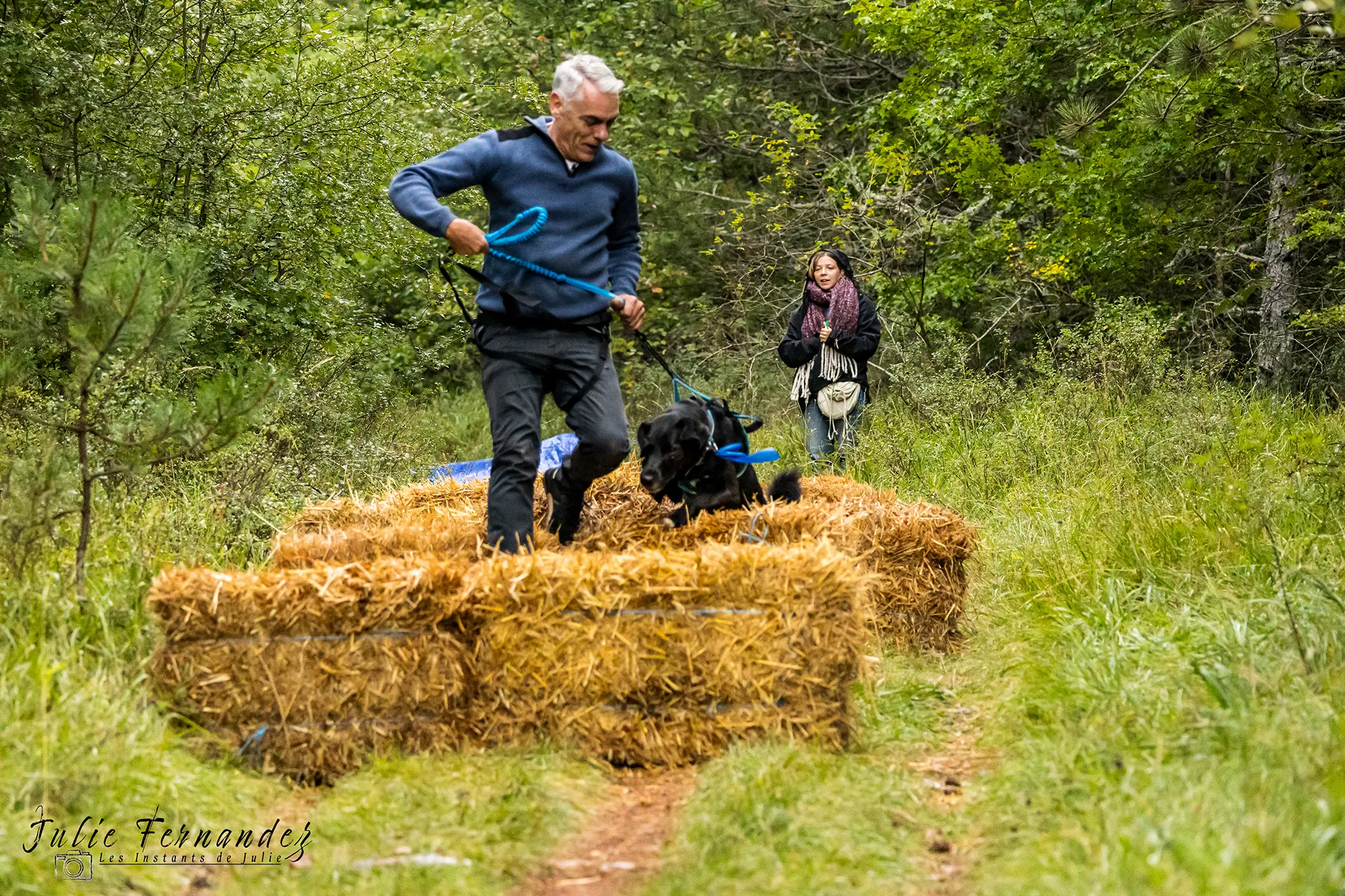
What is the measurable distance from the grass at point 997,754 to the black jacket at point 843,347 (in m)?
3.05

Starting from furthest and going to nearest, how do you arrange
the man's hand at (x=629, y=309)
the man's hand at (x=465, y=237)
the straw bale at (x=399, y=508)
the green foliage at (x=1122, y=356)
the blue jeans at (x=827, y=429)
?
the green foliage at (x=1122, y=356)
the blue jeans at (x=827, y=429)
the straw bale at (x=399, y=508)
the man's hand at (x=629, y=309)
the man's hand at (x=465, y=237)

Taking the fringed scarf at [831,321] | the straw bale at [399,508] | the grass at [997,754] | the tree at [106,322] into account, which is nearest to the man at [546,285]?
the straw bale at [399,508]

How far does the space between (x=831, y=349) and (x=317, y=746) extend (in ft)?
19.4

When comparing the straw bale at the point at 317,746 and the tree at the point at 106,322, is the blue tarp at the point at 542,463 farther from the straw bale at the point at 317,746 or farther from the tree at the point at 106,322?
the straw bale at the point at 317,746

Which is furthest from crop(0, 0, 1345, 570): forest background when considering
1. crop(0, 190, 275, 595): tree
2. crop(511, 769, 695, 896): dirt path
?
crop(511, 769, 695, 896): dirt path

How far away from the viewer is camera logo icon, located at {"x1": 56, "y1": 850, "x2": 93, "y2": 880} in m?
3.05

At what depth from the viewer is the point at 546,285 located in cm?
514

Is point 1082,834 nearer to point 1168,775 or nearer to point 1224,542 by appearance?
point 1168,775

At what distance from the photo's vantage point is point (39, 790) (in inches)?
133

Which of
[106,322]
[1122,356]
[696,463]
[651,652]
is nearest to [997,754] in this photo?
[651,652]

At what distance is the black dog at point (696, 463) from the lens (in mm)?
5664

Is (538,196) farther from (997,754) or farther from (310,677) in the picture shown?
(997,754)

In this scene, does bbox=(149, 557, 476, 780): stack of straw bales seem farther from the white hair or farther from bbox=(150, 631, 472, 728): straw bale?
the white hair

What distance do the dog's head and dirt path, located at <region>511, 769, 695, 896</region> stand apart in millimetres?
1704
